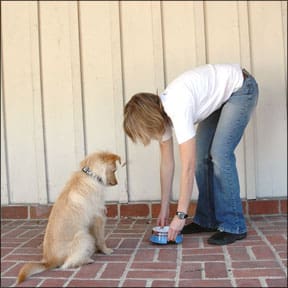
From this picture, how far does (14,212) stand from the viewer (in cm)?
477

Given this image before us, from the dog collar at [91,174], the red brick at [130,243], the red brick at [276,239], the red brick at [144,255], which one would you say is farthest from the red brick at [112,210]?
the red brick at [276,239]

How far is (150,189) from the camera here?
469 centimetres

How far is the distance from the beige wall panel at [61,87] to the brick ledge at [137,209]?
0.25 m

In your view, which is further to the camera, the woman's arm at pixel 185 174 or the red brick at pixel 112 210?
the red brick at pixel 112 210

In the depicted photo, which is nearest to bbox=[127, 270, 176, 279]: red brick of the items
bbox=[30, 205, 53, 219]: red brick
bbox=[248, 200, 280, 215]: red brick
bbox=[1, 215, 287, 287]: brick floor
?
bbox=[1, 215, 287, 287]: brick floor

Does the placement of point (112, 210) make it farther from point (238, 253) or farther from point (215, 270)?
point (215, 270)

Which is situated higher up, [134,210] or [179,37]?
[179,37]

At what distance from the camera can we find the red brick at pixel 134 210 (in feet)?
15.3

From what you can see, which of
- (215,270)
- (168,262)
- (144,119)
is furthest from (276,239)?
(144,119)

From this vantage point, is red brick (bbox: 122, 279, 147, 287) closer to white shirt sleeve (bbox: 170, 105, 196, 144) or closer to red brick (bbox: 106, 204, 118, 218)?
white shirt sleeve (bbox: 170, 105, 196, 144)

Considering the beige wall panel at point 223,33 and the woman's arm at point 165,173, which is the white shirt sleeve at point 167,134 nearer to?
the woman's arm at point 165,173

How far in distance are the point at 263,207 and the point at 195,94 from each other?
5.52 ft

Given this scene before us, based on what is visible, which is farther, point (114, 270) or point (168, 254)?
point (168, 254)

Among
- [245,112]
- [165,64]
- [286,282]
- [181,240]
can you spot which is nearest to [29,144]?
[165,64]
